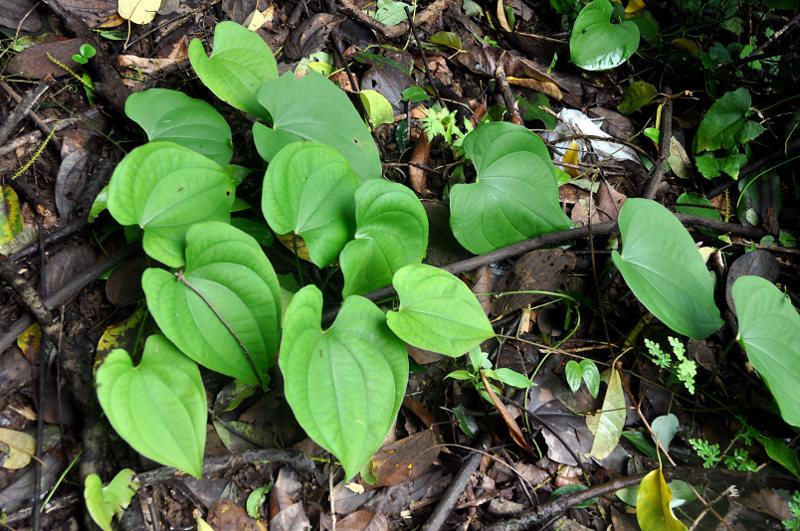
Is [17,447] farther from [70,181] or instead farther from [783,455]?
[783,455]

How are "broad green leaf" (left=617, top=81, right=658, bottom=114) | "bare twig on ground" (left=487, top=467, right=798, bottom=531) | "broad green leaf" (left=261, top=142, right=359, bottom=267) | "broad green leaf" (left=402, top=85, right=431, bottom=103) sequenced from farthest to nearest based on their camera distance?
"broad green leaf" (left=617, top=81, right=658, bottom=114)
"broad green leaf" (left=402, top=85, right=431, bottom=103)
"bare twig on ground" (left=487, top=467, right=798, bottom=531)
"broad green leaf" (left=261, top=142, right=359, bottom=267)

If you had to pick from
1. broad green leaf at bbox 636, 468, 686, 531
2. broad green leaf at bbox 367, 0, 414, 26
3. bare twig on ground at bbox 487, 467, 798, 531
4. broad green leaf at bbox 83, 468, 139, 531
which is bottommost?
bare twig on ground at bbox 487, 467, 798, 531

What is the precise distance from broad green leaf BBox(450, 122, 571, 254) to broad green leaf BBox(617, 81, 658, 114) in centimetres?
93

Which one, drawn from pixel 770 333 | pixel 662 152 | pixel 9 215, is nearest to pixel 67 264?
pixel 9 215

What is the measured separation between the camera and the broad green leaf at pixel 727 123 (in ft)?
7.05

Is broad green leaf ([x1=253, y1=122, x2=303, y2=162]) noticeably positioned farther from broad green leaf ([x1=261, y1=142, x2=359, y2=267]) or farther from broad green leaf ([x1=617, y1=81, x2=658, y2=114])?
broad green leaf ([x1=617, y1=81, x2=658, y2=114])

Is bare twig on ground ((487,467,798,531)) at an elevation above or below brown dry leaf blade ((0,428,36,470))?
below

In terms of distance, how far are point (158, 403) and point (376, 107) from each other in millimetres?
1265

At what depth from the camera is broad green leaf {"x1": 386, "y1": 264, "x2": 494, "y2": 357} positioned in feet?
4.25

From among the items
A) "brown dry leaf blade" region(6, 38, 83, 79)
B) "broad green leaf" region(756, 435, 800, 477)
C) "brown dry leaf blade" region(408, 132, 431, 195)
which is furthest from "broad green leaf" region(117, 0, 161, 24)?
"broad green leaf" region(756, 435, 800, 477)

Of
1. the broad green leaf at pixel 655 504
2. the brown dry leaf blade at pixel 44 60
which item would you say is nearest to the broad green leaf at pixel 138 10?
the brown dry leaf blade at pixel 44 60

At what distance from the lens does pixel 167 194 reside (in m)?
1.33

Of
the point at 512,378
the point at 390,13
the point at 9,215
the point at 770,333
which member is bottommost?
the point at 512,378

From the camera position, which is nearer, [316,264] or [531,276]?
[316,264]
